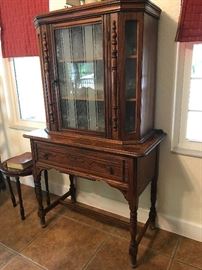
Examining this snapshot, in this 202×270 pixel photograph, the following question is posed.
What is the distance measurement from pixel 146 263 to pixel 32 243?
94 cm

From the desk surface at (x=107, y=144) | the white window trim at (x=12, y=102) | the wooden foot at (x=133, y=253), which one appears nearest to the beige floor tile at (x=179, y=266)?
the wooden foot at (x=133, y=253)

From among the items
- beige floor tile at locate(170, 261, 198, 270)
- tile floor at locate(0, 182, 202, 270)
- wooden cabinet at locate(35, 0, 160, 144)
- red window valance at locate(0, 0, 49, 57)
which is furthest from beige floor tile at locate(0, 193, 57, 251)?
red window valance at locate(0, 0, 49, 57)

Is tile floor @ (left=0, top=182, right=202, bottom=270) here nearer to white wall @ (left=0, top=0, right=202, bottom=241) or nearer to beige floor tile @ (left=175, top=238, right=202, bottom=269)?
beige floor tile @ (left=175, top=238, right=202, bottom=269)

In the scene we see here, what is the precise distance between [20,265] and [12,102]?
165cm

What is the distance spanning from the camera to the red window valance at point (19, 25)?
1985 millimetres

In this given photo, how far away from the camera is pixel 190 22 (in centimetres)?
144

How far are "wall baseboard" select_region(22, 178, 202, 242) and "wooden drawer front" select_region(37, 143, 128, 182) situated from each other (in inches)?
27.4

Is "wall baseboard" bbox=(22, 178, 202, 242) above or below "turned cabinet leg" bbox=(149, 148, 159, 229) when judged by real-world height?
below

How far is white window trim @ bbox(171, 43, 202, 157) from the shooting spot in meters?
1.62

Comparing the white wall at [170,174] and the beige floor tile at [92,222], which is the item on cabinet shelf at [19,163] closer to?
the beige floor tile at [92,222]

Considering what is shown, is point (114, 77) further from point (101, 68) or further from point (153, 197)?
point (153, 197)

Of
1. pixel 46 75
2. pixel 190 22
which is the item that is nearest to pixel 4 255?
pixel 46 75

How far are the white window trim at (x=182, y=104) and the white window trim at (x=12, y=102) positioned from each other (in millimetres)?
1361

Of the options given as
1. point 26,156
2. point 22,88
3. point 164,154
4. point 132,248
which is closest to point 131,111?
point 164,154
